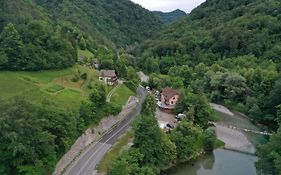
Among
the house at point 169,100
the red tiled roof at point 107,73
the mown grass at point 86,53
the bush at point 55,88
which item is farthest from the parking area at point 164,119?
the mown grass at point 86,53

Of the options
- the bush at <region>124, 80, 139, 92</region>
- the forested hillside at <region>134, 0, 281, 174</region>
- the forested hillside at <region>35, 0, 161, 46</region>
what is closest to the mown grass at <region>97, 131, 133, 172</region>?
the forested hillside at <region>134, 0, 281, 174</region>

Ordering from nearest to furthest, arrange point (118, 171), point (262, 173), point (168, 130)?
point (118, 171), point (262, 173), point (168, 130)

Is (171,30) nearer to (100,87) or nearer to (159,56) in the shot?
(159,56)

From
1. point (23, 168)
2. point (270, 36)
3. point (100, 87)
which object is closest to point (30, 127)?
point (23, 168)

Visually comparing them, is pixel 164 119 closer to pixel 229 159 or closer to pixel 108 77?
pixel 229 159

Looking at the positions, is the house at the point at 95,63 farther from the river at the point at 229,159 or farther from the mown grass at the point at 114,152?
the mown grass at the point at 114,152

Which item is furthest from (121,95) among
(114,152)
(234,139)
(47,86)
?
(114,152)
